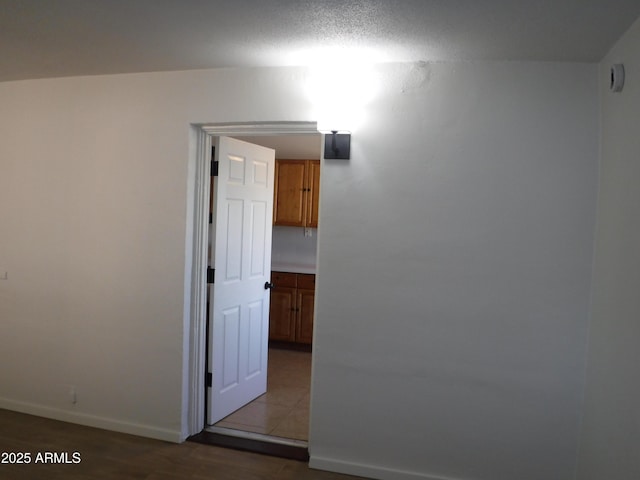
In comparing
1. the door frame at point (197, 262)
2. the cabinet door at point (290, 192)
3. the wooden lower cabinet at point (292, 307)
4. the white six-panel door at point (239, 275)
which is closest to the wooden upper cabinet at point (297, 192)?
the cabinet door at point (290, 192)

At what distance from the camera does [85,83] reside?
336 cm

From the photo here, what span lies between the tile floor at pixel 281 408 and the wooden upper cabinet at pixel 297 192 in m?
1.66

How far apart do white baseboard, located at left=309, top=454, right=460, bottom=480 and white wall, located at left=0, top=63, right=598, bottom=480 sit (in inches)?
0.5

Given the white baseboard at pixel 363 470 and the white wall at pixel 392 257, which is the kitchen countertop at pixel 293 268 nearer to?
the white wall at pixel 392 257

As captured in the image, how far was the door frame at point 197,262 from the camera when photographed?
3.20 meters

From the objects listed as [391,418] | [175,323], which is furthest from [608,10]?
[175,323]

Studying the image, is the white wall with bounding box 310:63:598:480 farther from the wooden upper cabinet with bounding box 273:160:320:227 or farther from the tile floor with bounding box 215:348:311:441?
the wooden upper cabinet with bounding box 273:160:320:227

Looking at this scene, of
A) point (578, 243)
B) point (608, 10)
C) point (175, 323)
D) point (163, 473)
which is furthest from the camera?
point (175, 323)

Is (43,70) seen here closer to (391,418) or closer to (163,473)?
(163,473)

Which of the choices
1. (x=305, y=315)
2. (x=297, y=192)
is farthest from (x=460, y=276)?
(x=297, y=192)

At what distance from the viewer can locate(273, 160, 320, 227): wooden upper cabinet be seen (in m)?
5.66

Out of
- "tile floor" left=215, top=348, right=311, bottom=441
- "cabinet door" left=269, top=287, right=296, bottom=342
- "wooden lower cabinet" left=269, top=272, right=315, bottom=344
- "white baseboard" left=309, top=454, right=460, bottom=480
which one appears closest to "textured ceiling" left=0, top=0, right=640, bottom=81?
"white baseboard" left=309, top=454, right=460, bottom=480

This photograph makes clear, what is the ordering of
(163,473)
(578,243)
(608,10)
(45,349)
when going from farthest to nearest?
(45,349)
(163,473)
(578,243)
(608,10)

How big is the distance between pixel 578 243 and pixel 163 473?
2628mm
